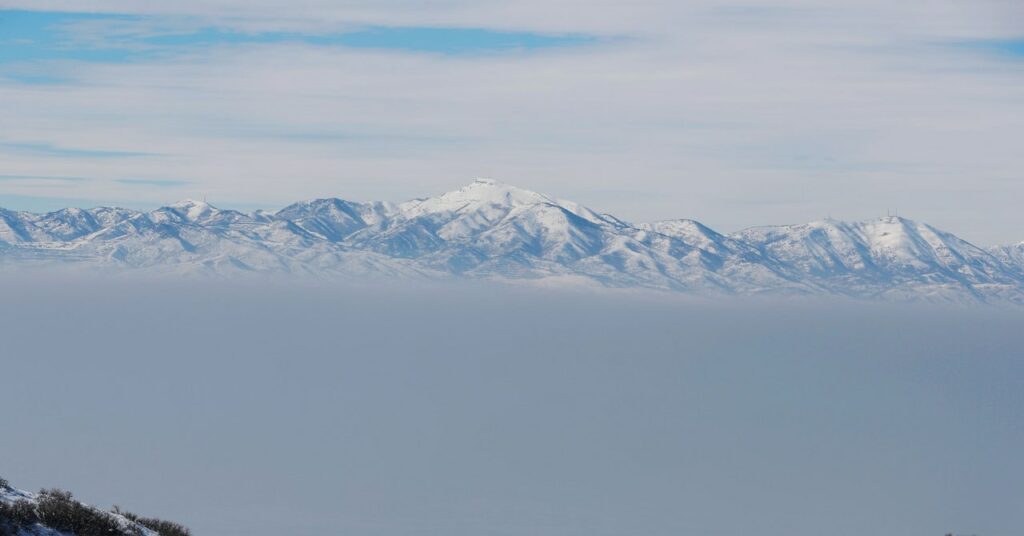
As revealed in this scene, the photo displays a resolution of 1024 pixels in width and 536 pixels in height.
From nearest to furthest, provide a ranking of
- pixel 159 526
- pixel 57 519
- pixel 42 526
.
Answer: pixel 42 526, pixel 57 519, pixel 159 526

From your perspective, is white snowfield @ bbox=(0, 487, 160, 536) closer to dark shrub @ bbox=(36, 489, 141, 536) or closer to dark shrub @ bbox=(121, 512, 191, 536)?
dark shrub @ bbox=(36, 489, 141, 536)

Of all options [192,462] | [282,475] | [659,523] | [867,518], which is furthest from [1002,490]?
[192,462]

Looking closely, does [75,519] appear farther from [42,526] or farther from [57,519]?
[42,526]

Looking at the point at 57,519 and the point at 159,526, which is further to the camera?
the point at 159,526

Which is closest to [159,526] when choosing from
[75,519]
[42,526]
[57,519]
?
[75,519]

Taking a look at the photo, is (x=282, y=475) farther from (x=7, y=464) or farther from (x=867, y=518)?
(x=867, y=518)

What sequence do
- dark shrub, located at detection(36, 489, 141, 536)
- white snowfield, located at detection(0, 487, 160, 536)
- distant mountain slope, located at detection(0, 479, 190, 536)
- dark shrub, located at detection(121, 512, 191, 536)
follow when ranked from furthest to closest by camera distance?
dark shrub, located at detection(121, 512, 191, 536), dark shrub, located at detection(36, 489, 141, 536), white snowfield, located at detection(0, 487, 160, 536), distant mountain slope, located at detection(0, 479, 190, 536)

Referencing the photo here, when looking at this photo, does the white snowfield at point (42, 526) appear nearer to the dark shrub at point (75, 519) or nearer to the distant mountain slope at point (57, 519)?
the distant mountain slope at point (57, 519)

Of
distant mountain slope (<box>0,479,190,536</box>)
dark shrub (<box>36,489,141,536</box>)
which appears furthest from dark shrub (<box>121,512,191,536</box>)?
dark shrub (<box>36,489,141,536</box>)
